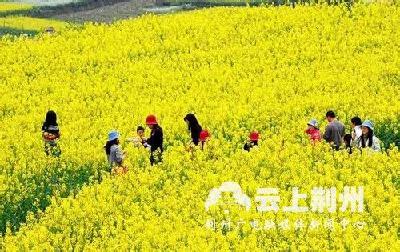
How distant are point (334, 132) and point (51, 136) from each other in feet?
21.7

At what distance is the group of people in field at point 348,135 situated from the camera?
19.2m

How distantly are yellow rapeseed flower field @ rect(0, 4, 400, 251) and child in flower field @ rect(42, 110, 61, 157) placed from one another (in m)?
0.25

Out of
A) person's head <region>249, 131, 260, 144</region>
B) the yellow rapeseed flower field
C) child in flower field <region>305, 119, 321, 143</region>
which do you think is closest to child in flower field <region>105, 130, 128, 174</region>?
the yellow rapeseed flower field

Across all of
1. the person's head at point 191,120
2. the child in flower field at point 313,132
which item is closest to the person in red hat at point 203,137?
the person's head at point 191,120

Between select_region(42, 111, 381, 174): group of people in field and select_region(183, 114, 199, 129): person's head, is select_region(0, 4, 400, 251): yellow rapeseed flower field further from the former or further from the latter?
select_region(183, 114, 199, 129): person's head

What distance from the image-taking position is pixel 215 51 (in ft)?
108

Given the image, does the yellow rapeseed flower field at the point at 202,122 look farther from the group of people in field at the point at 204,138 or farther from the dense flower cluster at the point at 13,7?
the dense flower cluster at the point at 13,7

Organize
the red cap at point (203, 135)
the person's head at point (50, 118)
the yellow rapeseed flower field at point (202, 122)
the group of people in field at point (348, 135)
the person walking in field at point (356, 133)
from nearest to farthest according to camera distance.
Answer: the yellow rapeseed flower field at point (202, 122) → the group of people in field at point (348, 135) → the person walking in field at point (356, 133) → the red cap at point (203, 135) → the person's head at point (50, 118)

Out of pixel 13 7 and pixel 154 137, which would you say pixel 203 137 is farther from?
pixel 13 7

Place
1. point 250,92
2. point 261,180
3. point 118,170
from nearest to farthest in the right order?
point 261,180 < point 118,170 < point 250,92

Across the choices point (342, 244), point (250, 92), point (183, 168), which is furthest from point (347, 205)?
point (250, 92)

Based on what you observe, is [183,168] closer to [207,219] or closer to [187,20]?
[207,219]

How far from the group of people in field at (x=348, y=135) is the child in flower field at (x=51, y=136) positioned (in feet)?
19.6

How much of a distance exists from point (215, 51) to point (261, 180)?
1532cm
